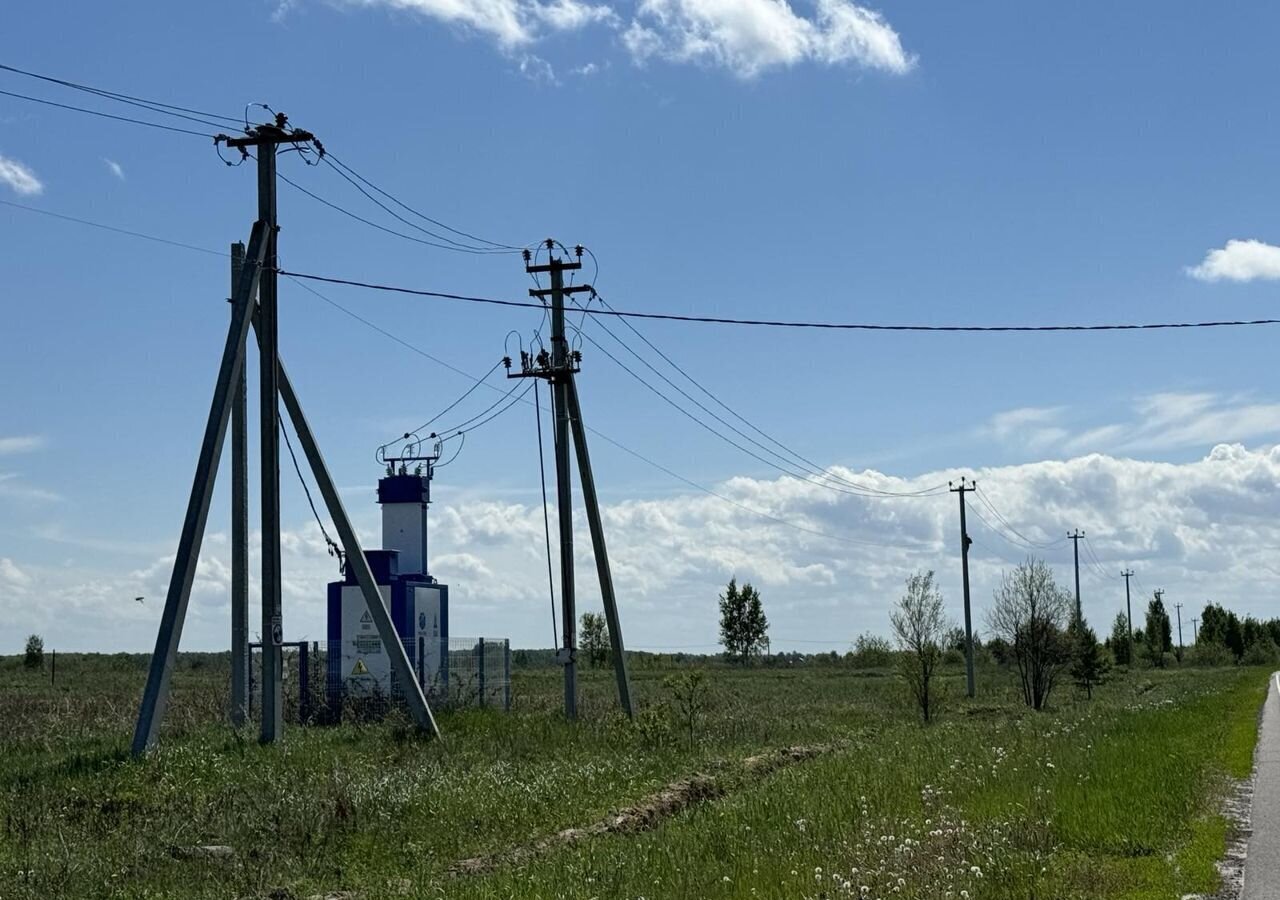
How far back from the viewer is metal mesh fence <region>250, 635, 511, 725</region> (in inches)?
1056

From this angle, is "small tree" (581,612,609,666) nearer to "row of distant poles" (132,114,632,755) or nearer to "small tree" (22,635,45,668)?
"small tree" (22,635,45,668)

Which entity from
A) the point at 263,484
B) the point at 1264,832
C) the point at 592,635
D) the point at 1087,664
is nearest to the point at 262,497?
the point at 263,484

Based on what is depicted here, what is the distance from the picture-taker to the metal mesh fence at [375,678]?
26828 millimetres

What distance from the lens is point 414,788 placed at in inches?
601

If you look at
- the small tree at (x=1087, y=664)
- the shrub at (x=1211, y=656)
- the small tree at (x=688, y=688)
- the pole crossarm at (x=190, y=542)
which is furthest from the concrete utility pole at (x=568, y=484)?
the shrub at (x=1211, y=656)

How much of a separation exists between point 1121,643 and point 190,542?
4216 inches

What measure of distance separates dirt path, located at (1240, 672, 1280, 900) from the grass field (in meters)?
0.29

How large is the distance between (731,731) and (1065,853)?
16.0 metres

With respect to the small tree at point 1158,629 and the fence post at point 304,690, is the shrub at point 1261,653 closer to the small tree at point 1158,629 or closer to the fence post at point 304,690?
the small tree at point 1158,629

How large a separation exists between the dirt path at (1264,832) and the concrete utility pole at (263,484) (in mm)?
11912

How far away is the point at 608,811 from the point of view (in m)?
14.9

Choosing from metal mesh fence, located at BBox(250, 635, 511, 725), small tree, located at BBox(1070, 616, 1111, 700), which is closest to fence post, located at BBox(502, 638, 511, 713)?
metal mesh fence, located at BBox(250, 635, 511, 725)

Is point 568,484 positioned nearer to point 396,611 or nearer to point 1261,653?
point 396,611

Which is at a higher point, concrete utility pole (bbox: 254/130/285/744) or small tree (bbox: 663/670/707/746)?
concrete utility pole (bbox: 254/130/285/744)
